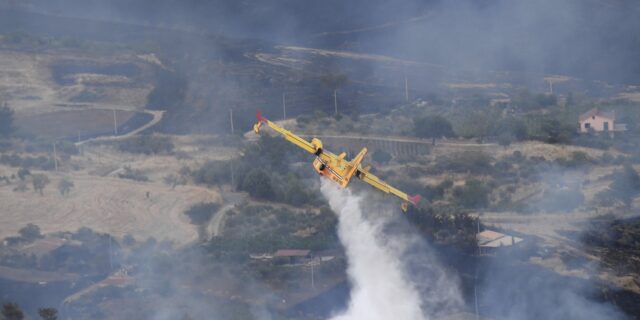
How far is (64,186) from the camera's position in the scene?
6488 centimetres

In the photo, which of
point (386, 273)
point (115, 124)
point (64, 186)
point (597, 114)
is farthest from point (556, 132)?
point (64, 186)

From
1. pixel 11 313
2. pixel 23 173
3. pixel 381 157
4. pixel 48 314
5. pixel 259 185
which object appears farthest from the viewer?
pixel 381 157

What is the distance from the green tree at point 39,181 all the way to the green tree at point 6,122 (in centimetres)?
1067

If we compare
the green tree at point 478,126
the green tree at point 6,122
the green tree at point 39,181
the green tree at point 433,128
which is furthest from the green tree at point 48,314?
the green tree at point 478,126

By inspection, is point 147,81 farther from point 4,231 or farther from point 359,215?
point 359,215

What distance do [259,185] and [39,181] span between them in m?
13.2

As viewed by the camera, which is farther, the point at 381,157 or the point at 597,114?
the point at 597,114

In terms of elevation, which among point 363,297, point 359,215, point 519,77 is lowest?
point 363,297

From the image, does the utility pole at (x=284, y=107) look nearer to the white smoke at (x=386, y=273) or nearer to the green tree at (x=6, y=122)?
the green tree at (x=6, y=122)

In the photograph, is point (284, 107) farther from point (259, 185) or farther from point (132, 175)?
point (259, 185)

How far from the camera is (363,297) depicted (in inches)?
1911

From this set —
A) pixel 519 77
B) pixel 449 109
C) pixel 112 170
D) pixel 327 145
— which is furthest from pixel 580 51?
pixel 112 170

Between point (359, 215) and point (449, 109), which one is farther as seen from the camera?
point (449, 109)

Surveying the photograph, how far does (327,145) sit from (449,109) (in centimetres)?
1294
